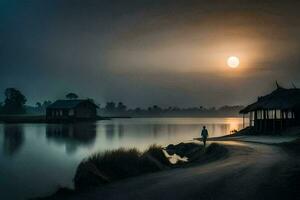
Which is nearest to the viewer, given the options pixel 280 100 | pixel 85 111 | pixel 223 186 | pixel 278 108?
pixel 223 186

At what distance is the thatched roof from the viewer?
1775 inches

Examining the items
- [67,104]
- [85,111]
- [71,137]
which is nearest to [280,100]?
[71,137]

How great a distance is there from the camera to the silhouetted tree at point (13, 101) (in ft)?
492

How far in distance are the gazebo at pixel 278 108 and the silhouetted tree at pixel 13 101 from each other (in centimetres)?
11713

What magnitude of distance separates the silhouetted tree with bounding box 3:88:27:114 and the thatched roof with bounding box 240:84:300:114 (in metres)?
117

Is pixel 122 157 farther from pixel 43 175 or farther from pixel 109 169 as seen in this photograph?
pixel 43 175

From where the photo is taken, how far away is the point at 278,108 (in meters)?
45.4

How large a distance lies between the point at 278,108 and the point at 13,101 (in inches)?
4905

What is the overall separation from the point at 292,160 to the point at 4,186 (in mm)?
15963

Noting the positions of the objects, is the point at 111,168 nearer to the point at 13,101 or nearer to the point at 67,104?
the point at 67,104

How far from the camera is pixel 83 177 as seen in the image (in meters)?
20.3

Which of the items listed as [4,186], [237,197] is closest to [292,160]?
[237,197]

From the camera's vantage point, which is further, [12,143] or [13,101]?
[13,101]

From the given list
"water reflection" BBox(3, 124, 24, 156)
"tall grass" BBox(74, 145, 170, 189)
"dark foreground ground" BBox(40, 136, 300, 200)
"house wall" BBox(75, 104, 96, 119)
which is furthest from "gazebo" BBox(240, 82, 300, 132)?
"house wall" BBox(75, 104, 96, 119)
